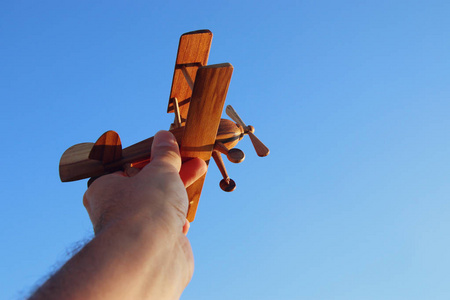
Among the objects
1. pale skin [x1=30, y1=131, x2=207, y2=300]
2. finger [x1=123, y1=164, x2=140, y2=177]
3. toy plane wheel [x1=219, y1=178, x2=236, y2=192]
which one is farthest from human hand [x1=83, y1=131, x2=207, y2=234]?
toy plane wheel [x1=219, y1=178, x2=236, y2=192]

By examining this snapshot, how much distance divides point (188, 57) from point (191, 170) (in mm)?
934

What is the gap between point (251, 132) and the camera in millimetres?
2312

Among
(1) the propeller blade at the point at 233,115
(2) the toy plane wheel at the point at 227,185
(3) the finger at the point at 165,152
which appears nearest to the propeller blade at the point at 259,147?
(1) the propeller blade at the point at 233,115

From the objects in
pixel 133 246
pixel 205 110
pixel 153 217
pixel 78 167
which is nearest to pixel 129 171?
pixel 78 167

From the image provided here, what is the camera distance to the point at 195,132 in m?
1.98

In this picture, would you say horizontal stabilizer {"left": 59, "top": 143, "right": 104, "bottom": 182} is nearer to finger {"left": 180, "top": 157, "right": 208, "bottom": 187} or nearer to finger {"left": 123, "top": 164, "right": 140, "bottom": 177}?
finger {"left": 123, "top": 164, "right": 140, "bottom": 177}

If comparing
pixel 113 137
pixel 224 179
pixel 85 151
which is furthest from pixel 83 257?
pixel 224 179

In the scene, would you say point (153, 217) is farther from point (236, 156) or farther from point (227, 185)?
point (227, 185)

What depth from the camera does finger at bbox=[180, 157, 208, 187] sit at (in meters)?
2.06

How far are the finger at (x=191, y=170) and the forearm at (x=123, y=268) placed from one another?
78 centimetres

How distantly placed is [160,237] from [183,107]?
175 cm

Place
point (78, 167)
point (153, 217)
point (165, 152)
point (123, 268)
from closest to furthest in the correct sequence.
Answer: point (123, 268)
point (153, 217)
point (165, 152)
point (78, 167)

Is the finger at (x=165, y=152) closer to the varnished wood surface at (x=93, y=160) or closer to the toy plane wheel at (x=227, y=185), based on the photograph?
the varnished wood surface at (x=93, y=160)

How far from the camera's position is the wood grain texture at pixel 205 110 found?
1854mm
